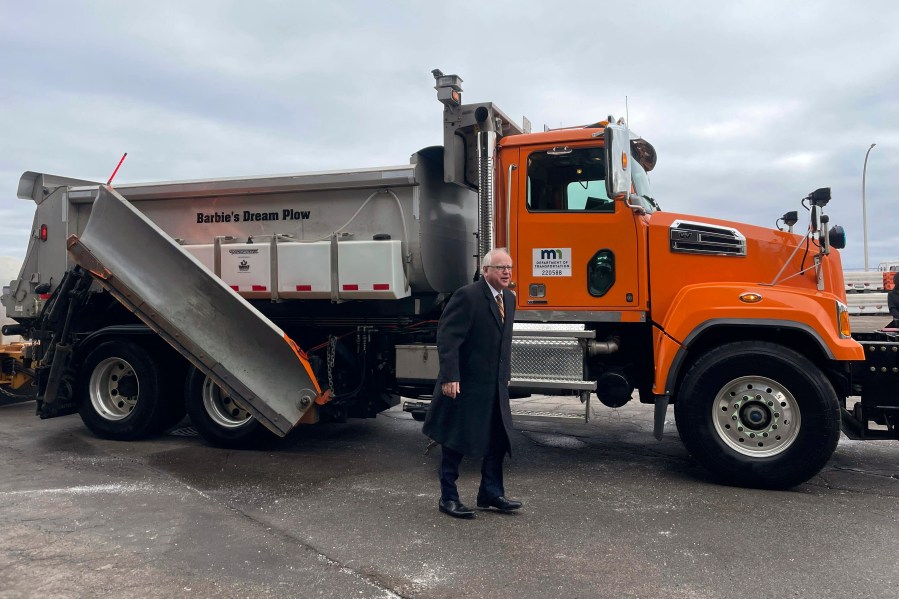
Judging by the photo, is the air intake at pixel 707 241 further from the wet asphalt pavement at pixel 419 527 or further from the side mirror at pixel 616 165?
the wet asphalt pavement at pixel 419 527

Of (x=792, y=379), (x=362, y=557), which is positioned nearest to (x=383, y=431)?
(x=362, y=557)

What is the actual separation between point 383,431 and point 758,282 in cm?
421

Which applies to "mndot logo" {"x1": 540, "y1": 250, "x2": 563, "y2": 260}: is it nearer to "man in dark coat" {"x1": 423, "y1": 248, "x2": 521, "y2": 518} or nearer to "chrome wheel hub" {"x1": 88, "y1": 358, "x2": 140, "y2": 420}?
"man in dark coat" {"x1": 423, "y1": 248, "x2": 521, "y2": 518}

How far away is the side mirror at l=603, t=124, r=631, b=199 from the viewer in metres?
5.42

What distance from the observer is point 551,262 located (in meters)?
5.91

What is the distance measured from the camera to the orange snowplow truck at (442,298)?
5.24 m

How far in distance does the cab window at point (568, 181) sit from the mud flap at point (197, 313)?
2.59 metres

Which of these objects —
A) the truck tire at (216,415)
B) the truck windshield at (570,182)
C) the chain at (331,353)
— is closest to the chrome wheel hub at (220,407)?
the truck tire at (216,415)

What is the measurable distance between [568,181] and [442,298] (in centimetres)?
172

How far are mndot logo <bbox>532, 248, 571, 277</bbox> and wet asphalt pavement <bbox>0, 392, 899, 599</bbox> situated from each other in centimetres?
169

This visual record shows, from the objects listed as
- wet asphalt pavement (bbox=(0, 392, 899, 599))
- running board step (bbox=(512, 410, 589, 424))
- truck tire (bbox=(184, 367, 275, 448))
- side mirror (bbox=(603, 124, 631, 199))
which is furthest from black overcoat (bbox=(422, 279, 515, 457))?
truck tire (bbox=(184, 367, 275, 448))

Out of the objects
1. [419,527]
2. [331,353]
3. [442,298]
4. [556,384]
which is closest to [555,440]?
[556,384]

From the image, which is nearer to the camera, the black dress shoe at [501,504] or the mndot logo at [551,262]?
the black dress shoe at [501,504]

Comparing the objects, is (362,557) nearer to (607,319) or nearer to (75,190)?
(607,319)
